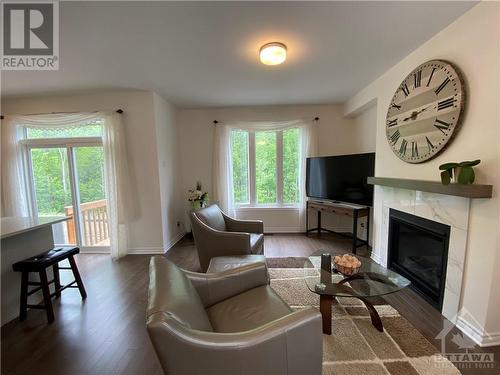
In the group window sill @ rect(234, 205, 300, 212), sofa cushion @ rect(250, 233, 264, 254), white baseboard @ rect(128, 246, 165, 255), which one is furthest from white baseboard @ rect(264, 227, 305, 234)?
white baseboard @ rect(128, 246, 165, 255)

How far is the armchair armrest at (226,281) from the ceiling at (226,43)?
1.91 m

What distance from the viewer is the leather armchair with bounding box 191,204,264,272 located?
2.56m

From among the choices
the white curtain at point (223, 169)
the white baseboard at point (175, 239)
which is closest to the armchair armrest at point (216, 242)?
the white baseboard at point (175, 239)

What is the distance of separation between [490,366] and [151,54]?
368 centimetres

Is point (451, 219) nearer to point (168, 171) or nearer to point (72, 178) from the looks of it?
point (168, 171)

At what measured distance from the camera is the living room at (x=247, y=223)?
155 cm

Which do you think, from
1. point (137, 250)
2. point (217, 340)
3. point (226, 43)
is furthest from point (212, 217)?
point (217, 340)

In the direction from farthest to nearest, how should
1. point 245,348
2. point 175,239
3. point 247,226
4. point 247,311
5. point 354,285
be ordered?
point 175,239 < point 247,226 < point 354,285 < point 247,311 < point 245,348

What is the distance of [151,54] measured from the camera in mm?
2275

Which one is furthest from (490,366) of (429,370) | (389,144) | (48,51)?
(48,51)

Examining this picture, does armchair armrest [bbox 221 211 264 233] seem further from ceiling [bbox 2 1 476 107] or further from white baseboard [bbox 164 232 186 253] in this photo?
ceiling [bbox 2 1 476 107]

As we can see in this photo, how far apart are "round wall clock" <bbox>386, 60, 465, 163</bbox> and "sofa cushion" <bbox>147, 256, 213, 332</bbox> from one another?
2.30m

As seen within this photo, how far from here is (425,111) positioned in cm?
214

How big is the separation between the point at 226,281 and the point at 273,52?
2.04 meters
